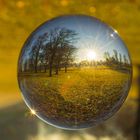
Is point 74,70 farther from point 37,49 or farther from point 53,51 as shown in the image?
point 37,49

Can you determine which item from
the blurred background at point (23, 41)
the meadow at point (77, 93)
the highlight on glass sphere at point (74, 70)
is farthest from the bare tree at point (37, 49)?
the blurred background at point (23, 41)

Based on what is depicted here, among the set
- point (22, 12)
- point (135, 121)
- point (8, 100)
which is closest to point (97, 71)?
point (135, 121)

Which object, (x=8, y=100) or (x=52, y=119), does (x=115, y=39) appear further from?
(x=8, y=100)

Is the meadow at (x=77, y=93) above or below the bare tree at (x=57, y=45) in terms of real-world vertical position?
below

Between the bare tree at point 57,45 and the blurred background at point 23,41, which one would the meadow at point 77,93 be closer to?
the bare tree at point 57,45

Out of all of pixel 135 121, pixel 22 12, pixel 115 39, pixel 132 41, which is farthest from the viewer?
pixel 22 12
